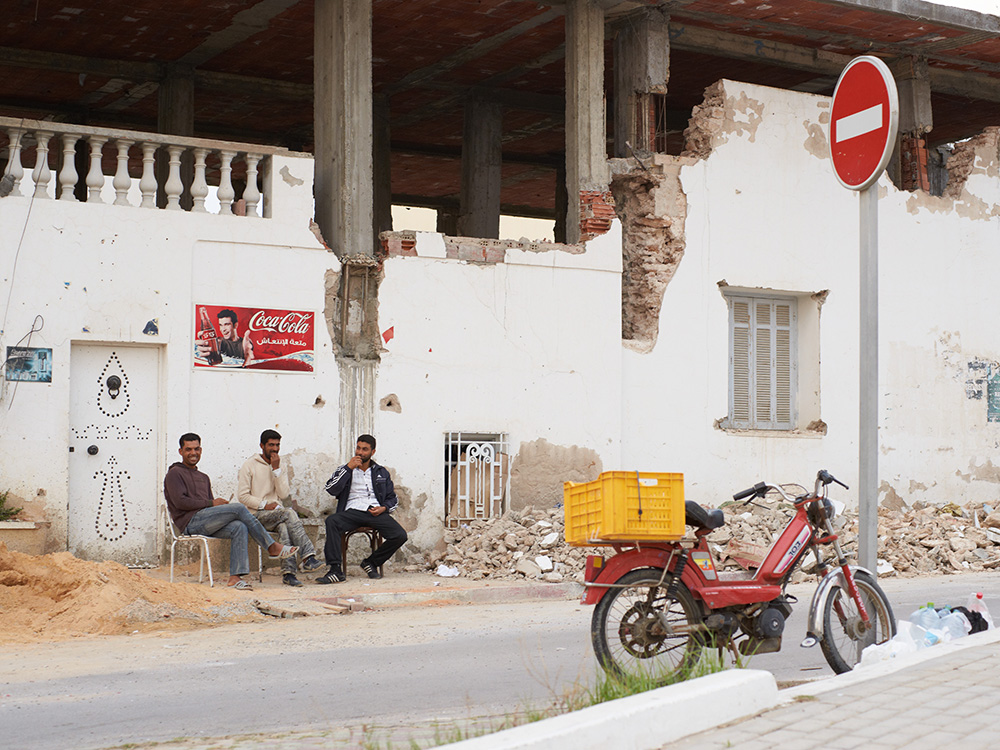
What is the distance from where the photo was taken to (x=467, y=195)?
1884cm

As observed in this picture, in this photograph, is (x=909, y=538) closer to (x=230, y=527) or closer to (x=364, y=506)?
(x=364, y=506)

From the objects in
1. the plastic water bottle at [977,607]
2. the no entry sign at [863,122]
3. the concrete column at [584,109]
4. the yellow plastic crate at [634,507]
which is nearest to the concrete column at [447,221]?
the concrete column at [584,109]

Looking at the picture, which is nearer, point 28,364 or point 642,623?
point 642,623

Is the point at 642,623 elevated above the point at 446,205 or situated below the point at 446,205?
below

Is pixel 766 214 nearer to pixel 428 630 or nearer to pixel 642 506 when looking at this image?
pixel 428 630

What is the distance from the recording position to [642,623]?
6.46 m

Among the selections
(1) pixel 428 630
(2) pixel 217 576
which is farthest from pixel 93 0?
(1) pixel 428 630

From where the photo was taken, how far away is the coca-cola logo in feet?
41.6

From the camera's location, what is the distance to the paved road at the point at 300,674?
5.73m

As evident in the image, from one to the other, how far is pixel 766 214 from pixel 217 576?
806 cm

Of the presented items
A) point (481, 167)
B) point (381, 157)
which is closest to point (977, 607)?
point (481, 167)

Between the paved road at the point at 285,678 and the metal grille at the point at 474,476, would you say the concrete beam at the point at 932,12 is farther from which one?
the paved road at the point at 285,678

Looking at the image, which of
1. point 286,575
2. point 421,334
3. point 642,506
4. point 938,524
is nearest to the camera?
point 642,506

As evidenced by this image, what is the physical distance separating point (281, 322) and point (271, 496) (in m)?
1.84
